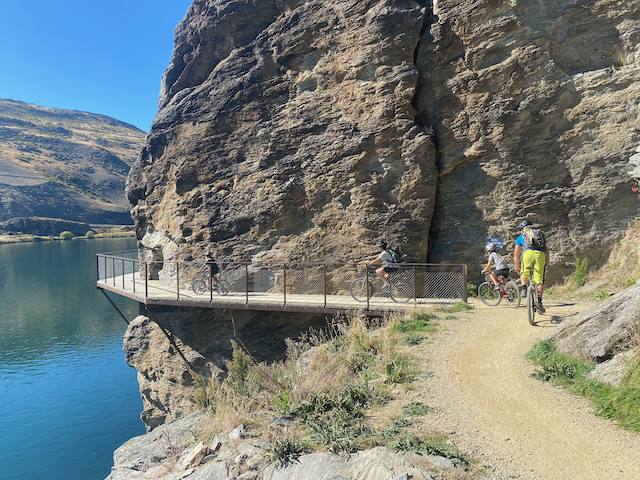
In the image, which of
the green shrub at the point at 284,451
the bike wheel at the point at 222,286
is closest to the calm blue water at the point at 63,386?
the bike wheel at the point at 222,286

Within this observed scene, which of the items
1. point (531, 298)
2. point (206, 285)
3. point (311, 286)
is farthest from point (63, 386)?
point (531, 298)

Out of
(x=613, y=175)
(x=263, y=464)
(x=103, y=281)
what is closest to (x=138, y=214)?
(x=103, y=281)

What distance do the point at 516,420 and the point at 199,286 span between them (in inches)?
516

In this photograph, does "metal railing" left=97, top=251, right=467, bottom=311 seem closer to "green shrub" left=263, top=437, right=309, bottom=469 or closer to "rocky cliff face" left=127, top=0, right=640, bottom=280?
"rocky cliff face" left=127, top=0, right=640, bottom=280

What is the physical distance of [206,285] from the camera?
15.4 metres

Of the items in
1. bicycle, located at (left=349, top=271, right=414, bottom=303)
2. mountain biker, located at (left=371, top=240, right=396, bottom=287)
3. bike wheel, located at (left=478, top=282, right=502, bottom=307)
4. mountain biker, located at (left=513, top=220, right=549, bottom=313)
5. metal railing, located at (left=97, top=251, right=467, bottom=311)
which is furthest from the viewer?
bicycle, located at (left=349, top=271, right=414, bottom=303)

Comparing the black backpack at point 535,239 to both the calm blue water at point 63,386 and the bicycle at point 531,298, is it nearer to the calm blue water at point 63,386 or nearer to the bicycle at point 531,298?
the bicycle at point 531,298

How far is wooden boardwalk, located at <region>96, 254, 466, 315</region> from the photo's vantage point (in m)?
12.2

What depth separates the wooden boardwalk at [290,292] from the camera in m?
12.2

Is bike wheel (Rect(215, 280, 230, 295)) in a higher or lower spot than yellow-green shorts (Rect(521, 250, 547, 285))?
lower

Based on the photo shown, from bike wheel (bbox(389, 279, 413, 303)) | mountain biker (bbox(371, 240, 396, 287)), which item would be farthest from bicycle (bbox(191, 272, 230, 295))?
bike wheel (bbox(389, 279, 413, 303))

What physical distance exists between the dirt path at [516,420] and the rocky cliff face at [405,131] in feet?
23.8

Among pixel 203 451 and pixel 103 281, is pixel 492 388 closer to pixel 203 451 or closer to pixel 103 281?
pixel 203 451

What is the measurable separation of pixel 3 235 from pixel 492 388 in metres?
126
